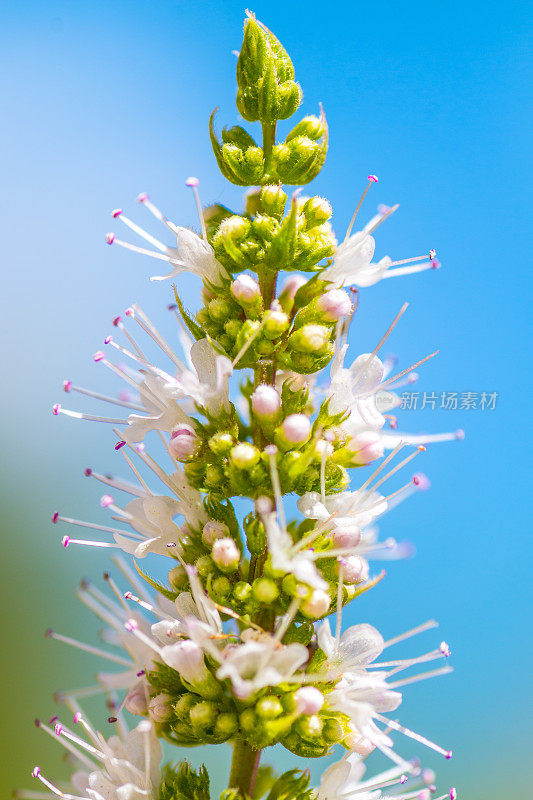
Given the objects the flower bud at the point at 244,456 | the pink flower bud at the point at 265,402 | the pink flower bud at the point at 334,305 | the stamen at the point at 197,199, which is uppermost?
the stamen at the point at 197,199

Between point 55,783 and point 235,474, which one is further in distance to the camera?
point 55,783

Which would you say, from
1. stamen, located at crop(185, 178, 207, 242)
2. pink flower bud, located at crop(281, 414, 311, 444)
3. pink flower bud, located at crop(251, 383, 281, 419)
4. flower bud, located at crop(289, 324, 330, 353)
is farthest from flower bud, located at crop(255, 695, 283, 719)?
stamen, located at crop(185, 178, 207, 242)

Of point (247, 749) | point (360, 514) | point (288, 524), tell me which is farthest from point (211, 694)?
point (360, 514)

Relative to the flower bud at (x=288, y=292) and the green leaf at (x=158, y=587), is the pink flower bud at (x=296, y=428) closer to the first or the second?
the flower bud at (x=288, y=292)

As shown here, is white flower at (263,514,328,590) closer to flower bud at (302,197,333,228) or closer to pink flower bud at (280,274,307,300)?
pink flower bud at (280,274,307,300)

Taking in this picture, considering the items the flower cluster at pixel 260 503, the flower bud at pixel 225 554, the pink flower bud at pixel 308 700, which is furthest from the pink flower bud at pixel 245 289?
the pink flower bud at pixel 308 700

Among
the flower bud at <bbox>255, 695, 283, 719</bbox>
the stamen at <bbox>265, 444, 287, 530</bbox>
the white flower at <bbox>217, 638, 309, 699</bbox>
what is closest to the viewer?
the white flower at <bbox>217, 638, 309, 699</bbox>

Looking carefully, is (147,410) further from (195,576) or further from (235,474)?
(195,576)
